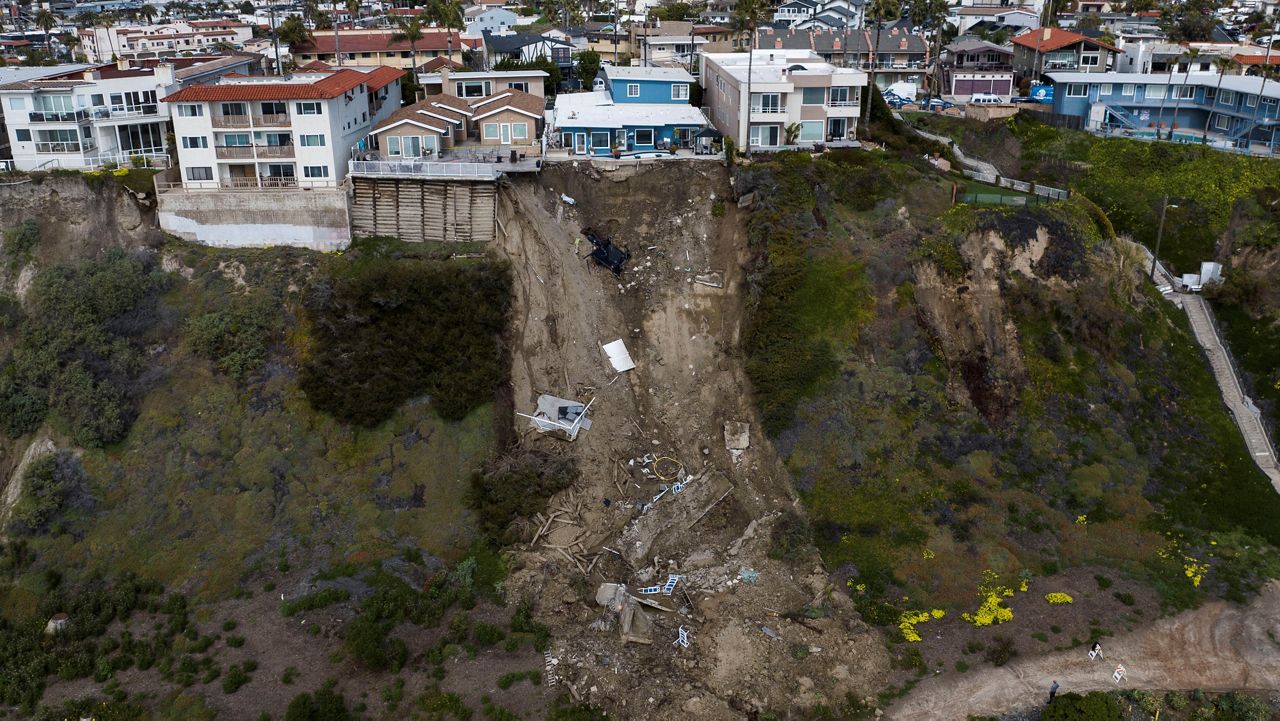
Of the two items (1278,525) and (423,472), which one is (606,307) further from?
(1278,525)

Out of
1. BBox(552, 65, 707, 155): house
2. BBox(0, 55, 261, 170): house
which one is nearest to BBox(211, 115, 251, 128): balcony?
BBox(0, 55, 261, 170): house

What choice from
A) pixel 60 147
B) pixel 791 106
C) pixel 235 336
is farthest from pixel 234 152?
pixel 791 106

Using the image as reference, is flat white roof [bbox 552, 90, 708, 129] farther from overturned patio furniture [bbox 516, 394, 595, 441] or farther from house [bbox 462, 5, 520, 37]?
house [bbox 462, 5, 520, 37]

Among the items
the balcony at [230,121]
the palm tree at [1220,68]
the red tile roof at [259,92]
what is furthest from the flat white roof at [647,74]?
the palm tree at [1220,68]

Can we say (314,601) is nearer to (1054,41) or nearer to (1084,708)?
(1084,708)

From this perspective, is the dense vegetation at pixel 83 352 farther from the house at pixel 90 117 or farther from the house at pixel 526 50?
the house at pixel 526 50

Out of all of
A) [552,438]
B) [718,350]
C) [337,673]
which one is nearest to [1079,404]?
[718,350]
